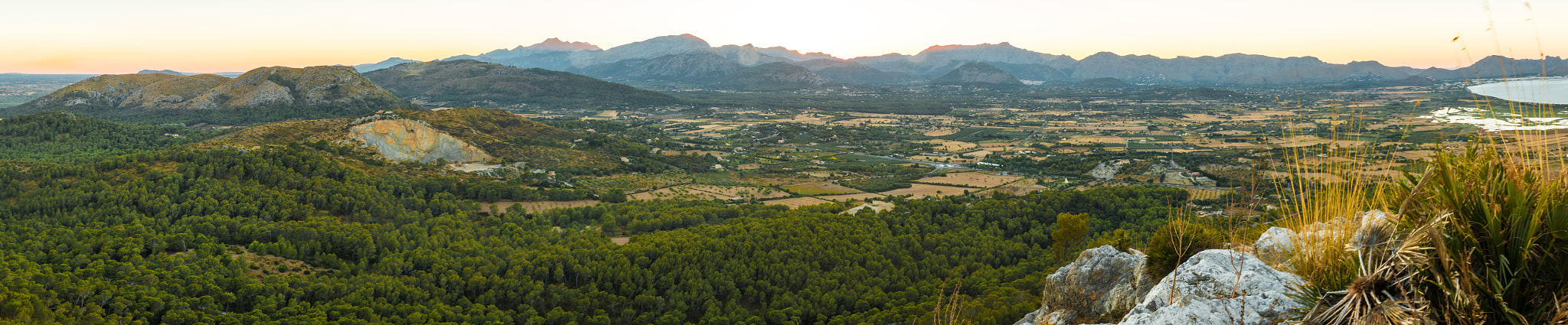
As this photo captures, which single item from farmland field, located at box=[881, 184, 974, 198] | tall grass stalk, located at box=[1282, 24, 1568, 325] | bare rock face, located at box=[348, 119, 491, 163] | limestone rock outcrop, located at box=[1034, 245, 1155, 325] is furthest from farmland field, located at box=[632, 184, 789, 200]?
tall grass stalk, located at box=[1282, 24, 1568, 325]

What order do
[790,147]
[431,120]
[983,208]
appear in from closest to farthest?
[983,208] < [431,120] < [790,147]

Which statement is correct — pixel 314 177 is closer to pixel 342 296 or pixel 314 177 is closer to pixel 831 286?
pixel 342 296

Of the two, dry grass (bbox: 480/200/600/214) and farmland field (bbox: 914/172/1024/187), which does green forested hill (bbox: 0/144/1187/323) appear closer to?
dry grass (bbox: 480/200/600/214)

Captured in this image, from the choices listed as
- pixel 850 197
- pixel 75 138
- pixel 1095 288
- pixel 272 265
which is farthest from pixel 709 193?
pixel 75 138

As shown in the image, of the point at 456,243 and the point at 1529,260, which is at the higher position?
the point at 1529,260

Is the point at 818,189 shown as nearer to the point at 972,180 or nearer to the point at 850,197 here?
the point at 850,197

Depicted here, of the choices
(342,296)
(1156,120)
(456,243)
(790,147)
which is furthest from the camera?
(1156,120)

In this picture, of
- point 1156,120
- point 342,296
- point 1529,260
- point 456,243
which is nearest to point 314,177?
point 456,243
